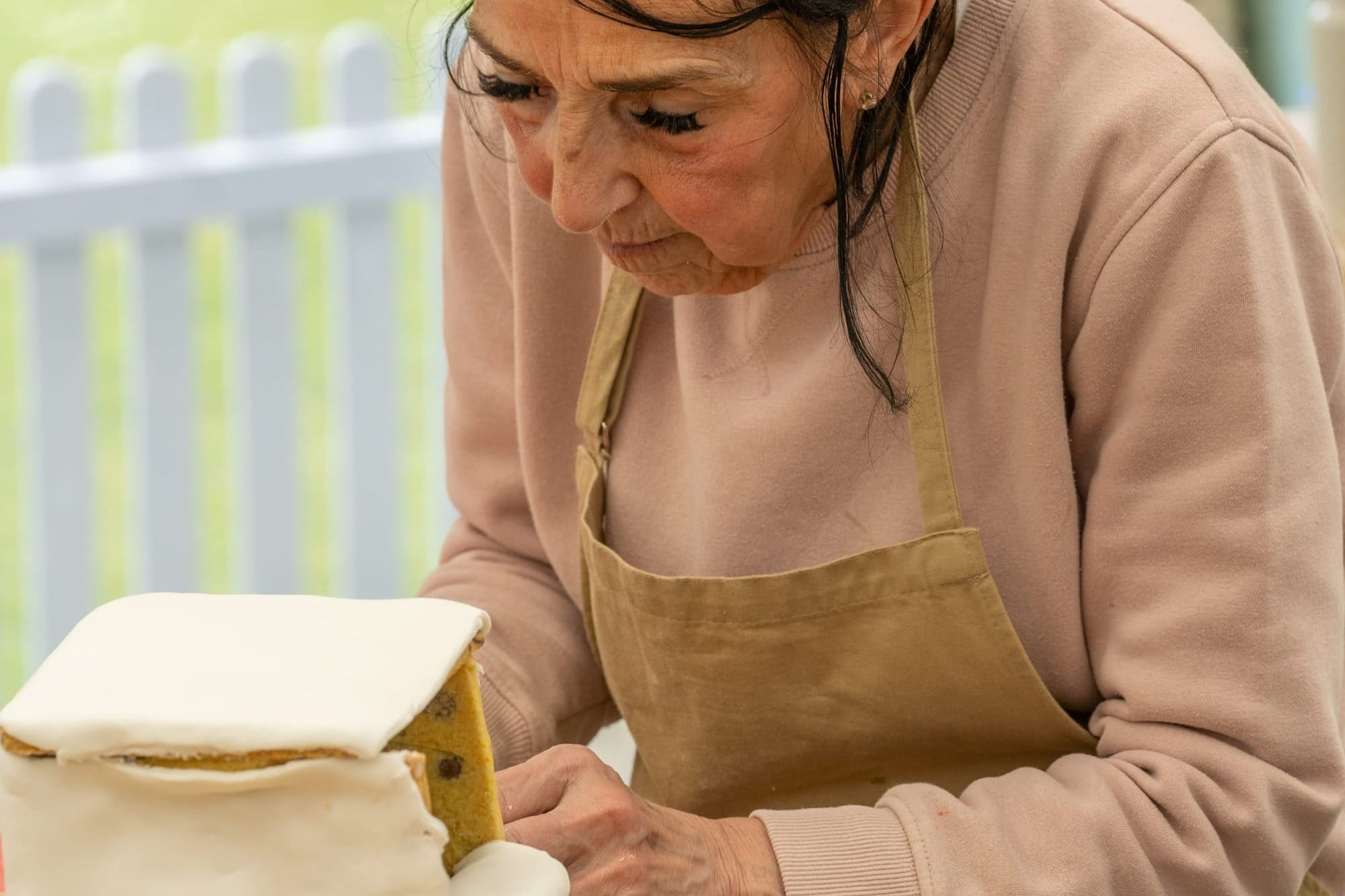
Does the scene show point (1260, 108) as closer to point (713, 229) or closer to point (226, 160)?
point (713, 229)

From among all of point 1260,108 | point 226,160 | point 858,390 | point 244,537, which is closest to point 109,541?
point 244,537

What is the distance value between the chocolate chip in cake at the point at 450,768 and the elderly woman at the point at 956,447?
0.20m

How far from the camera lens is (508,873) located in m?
0.97

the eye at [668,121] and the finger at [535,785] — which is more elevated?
the eye at [668,121]

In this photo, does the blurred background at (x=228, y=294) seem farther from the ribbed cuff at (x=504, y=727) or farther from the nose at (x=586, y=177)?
the nose at (x=586, y=177)

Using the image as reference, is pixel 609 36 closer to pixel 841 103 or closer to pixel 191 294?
pixel 841 103

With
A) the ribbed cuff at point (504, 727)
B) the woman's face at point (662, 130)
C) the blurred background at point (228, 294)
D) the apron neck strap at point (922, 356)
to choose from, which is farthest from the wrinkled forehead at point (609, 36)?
the blurred background at point (228, 294)

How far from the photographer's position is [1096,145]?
1202 millimetres

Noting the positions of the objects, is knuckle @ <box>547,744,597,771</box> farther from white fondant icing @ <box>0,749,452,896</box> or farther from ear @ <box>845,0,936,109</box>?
ear @ <box>845,0,936,109</box>

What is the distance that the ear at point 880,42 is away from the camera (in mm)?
1145

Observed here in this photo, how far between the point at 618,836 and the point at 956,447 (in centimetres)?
43

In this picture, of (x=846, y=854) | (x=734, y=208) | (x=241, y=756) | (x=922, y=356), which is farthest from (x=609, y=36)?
(x=846, y=854)

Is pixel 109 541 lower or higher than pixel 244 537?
lower

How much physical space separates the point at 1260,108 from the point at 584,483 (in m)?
0.69
